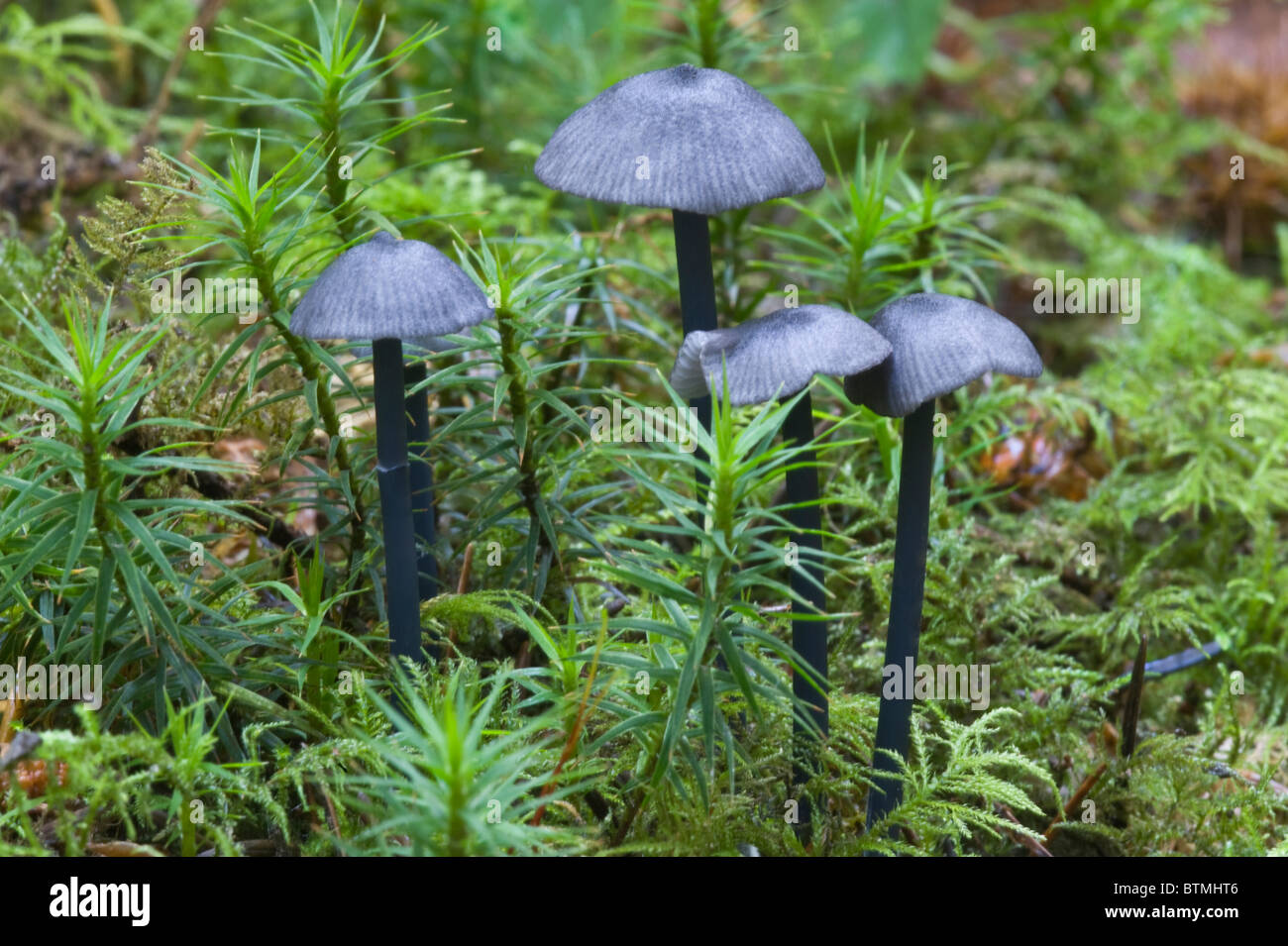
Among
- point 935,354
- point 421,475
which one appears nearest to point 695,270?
point 935,354

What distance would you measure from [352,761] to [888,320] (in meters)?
1.10

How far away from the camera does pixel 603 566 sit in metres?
1.51

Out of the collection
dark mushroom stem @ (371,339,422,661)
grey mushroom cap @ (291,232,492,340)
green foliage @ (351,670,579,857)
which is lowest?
green foliage @ (351,670,579,857)

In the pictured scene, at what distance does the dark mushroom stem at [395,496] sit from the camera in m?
1.70

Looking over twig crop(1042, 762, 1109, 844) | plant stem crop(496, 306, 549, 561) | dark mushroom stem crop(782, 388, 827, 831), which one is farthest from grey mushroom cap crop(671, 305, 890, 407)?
twig crop(1042, 762, 1109, 844)

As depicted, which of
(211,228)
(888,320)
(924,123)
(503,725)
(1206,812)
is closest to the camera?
(888,320)

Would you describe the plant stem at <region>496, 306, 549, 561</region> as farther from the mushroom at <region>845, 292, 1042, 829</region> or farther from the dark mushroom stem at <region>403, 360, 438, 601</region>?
the mushroom at <region>845, 292, 1042, 829</region>

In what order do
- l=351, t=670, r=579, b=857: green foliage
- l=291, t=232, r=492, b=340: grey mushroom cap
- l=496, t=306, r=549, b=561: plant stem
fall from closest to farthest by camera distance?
1. l=351, t=670, r=579, b=857: green foliage
2. l=291, t=232, r=492, b=340: grey mushroom cap
3. l=496, t=306, r=549, b=561: plant stem

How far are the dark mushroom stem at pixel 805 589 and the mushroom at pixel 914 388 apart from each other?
10 cm

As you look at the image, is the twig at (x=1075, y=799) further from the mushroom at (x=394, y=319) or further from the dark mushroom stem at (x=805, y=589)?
the mushroom at (x=394, y=319)

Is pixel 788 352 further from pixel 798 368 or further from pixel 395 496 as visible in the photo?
pixel 395 496

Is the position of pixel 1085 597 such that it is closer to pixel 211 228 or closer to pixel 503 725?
pixel 503 725

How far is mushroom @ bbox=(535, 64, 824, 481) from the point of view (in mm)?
1700
